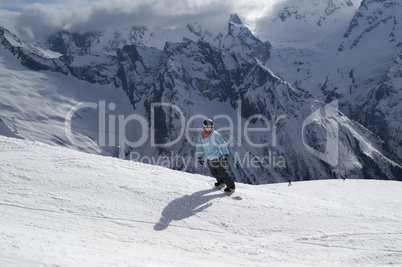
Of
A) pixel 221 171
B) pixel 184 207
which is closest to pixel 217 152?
pixel 221 171

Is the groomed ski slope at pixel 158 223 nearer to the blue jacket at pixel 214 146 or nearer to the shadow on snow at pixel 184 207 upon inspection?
the shadow on snow at pixel 184 207

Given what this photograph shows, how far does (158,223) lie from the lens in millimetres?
8227

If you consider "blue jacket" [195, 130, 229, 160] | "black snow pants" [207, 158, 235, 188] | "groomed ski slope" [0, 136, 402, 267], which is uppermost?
"blue jacket" [195, 130, 229, 160]

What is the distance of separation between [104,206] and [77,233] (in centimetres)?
153

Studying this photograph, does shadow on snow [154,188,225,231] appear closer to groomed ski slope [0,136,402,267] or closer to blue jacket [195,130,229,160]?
groomed ski slope [0,136,402,267]

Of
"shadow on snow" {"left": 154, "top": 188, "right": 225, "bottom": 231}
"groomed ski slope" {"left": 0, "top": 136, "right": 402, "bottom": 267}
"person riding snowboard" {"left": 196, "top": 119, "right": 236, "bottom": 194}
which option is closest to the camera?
"groomed ski slope" {"left": 0, "top": 136, "right": 402, "bottom": 267}

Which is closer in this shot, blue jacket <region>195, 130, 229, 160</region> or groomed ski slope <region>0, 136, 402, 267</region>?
groomed ski slope <region>0, 136, 402, 267</region>

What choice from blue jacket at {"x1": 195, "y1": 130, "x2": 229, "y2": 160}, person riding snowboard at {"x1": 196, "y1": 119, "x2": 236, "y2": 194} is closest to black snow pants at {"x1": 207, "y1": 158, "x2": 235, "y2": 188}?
person riding snowboard at {"x1": 196, "y1": 119, "x2": 236, "y2": 194}

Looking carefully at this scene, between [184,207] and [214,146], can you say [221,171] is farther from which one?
[184,207]

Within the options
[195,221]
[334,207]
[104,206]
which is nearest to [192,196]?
[195,221]

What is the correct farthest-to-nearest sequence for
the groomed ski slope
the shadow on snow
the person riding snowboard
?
the person riding snowboard, the shadow on snow, the groomed ski slope

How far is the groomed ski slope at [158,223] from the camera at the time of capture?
20.7 feet

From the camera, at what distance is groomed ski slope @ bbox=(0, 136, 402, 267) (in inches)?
248

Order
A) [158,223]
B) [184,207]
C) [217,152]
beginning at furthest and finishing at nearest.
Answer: [217,152] → [184,207] → [158,223]
